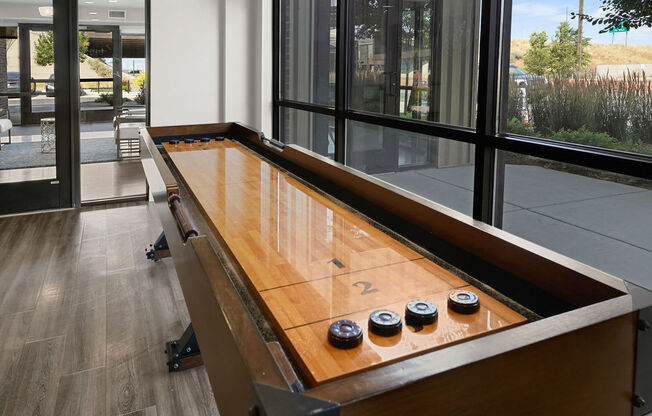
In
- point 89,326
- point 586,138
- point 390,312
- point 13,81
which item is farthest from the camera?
point 13,81

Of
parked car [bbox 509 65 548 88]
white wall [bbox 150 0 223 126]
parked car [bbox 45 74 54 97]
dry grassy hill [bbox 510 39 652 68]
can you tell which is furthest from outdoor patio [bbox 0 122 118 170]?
dry grassy hill [bbox 510 39 652 68]

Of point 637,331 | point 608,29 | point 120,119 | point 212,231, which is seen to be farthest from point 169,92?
point 637,331

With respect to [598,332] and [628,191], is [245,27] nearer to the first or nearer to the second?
[628,191]

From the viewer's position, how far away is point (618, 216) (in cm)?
201

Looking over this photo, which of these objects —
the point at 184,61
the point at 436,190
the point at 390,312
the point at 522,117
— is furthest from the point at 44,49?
the point at 390,312

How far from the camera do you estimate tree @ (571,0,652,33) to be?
1849 millimetres

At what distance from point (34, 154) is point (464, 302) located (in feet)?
15.8

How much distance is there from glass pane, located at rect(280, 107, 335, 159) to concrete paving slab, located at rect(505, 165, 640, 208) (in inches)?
84.8

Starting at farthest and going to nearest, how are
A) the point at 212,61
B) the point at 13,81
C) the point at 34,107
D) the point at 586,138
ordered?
the point at 212,61, the point at 34,107, the point at 13,81, the point at 586,138

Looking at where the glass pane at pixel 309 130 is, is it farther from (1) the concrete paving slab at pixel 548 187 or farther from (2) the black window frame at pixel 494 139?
(1) the concrete paving slab at pixel 548 187

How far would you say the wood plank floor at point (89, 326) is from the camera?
208cm

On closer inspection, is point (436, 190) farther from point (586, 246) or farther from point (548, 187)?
point (586, 246)

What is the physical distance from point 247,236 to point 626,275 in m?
1.44

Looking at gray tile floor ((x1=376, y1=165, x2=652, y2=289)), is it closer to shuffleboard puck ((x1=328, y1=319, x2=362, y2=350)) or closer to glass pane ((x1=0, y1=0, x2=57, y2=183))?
shuffleboard puck ((x1=328, y1=319, x2=362, y2=350))
